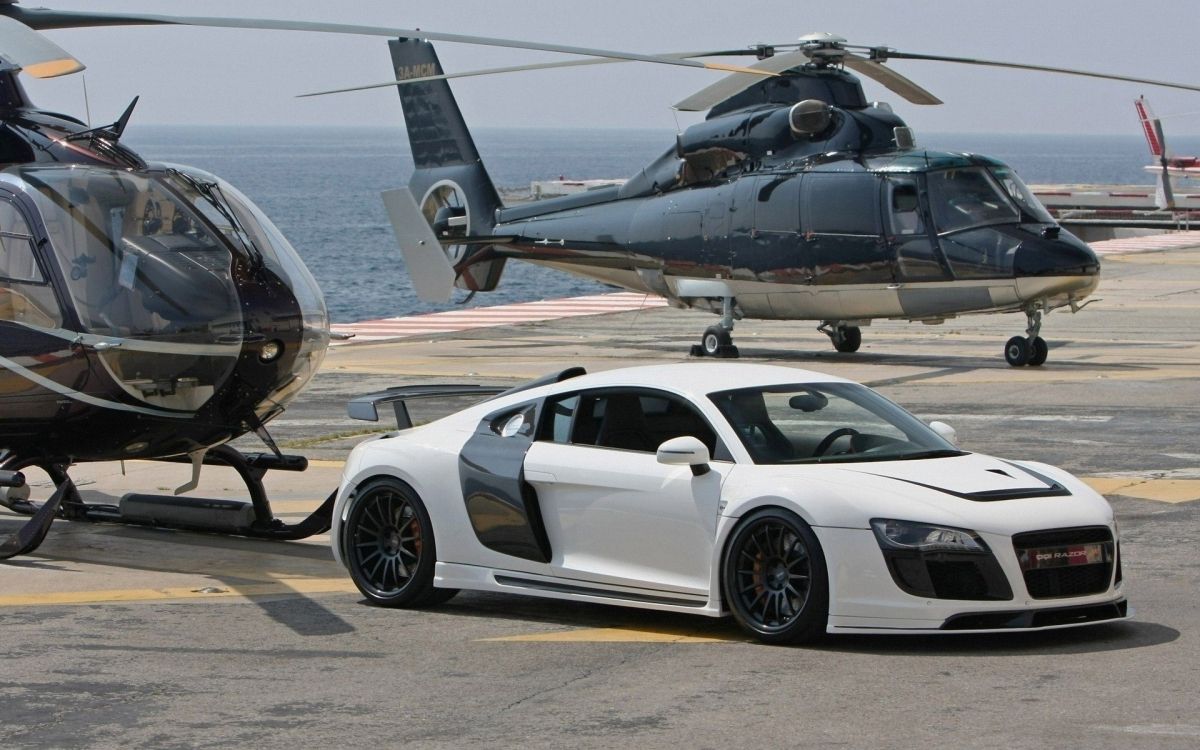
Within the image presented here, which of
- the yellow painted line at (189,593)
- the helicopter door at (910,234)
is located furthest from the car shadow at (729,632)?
the helicopter door at (910,234)

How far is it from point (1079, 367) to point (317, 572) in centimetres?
1467

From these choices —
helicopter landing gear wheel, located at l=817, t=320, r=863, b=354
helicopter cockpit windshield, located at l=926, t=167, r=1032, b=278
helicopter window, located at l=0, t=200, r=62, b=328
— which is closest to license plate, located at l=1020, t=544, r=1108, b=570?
helicopter window, located at l=0, t=200, r=62, b=328

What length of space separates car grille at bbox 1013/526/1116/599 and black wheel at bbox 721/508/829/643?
93 cm

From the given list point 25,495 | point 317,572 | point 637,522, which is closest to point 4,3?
point 25,495

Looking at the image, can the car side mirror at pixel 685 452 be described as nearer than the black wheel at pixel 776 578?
No

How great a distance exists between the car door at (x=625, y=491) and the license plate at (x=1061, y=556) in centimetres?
150

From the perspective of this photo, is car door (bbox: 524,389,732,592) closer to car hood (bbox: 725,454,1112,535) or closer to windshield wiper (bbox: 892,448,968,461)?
car hood (bbox: 725,454,1112,535)

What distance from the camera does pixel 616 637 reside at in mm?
9094

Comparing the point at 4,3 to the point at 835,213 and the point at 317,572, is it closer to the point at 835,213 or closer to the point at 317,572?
the point at 317,572

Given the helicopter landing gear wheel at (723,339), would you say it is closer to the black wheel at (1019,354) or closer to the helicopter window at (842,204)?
the helicopter window at (842,204)

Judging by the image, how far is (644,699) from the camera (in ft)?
25.3

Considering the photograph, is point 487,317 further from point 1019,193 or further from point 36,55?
point 36,55

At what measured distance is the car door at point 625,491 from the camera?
9031 millimetres

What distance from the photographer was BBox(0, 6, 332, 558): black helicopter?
38.1ft
